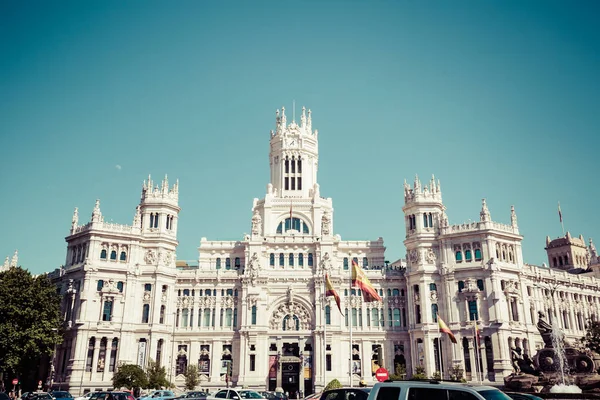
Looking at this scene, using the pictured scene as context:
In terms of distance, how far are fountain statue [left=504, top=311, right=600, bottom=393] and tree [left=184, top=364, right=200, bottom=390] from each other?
40.4m

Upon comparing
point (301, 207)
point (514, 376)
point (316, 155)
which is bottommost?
point (514, 376)

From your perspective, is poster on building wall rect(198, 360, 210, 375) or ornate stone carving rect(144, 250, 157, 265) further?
ornate stone carving rect(144, 250, 157, 265)

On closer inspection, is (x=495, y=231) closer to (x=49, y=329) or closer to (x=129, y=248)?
(x=129, y=248)

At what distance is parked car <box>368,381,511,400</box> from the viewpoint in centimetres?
1610

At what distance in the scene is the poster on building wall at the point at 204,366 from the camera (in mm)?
78125

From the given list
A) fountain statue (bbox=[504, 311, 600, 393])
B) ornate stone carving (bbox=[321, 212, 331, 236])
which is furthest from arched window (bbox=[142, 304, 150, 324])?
fountain statue (bbox=[504, 311, 600, 393])

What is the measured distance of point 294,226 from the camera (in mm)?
88625

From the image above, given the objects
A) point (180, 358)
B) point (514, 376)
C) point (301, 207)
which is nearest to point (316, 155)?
point (301, 207)

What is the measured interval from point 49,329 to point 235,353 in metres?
25.1

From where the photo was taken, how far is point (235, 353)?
78.1 m

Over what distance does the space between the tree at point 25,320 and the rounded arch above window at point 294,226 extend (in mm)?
34652

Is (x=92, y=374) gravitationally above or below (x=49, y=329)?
below

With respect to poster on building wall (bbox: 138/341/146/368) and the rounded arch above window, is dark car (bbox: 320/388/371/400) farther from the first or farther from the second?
the rounded arch above window

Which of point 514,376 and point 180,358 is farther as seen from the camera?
point 180,358
